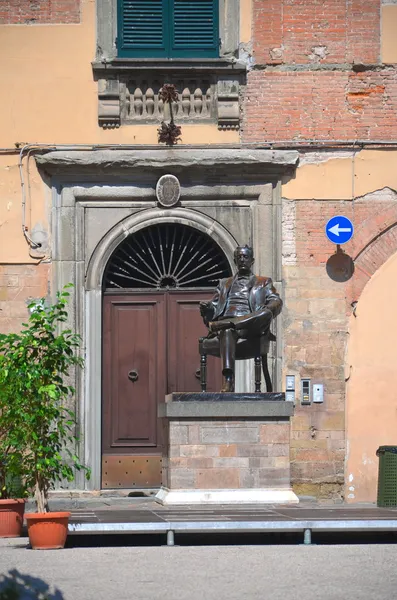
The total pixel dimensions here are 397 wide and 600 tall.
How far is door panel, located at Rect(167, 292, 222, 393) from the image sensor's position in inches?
694

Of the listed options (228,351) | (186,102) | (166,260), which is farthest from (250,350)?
(186,102)

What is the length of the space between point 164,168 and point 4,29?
2576mm

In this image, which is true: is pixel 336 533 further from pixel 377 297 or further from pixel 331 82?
pixel 331 82

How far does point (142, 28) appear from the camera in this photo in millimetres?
17656

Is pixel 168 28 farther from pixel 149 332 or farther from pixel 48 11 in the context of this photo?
pixel 149 332

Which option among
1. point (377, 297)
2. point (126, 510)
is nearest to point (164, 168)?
point (377, 297)

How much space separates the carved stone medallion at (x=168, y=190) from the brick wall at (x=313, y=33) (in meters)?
1.96

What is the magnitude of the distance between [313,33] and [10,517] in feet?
24.9

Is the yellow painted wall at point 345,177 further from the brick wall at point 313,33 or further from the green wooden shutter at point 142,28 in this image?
the green wooden shutter at point 142,28

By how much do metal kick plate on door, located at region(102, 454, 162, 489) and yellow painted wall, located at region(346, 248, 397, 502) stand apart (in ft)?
7.60

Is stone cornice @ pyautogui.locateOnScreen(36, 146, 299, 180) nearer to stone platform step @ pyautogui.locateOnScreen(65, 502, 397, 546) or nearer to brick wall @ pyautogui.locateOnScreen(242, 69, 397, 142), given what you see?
brick wall @ pyautogui.locateOnScreen(242, 69, 397, 142)

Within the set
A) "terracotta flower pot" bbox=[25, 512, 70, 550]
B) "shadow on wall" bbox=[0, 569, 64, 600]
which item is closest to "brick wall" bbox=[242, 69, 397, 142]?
"terracotta flower pot" bbox=[25, 512, 70, 550]

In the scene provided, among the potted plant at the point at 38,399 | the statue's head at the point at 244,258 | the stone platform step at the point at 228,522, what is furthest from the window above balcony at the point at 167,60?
the stone platform step at the point at 228,522

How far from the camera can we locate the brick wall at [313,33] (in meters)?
17.6
